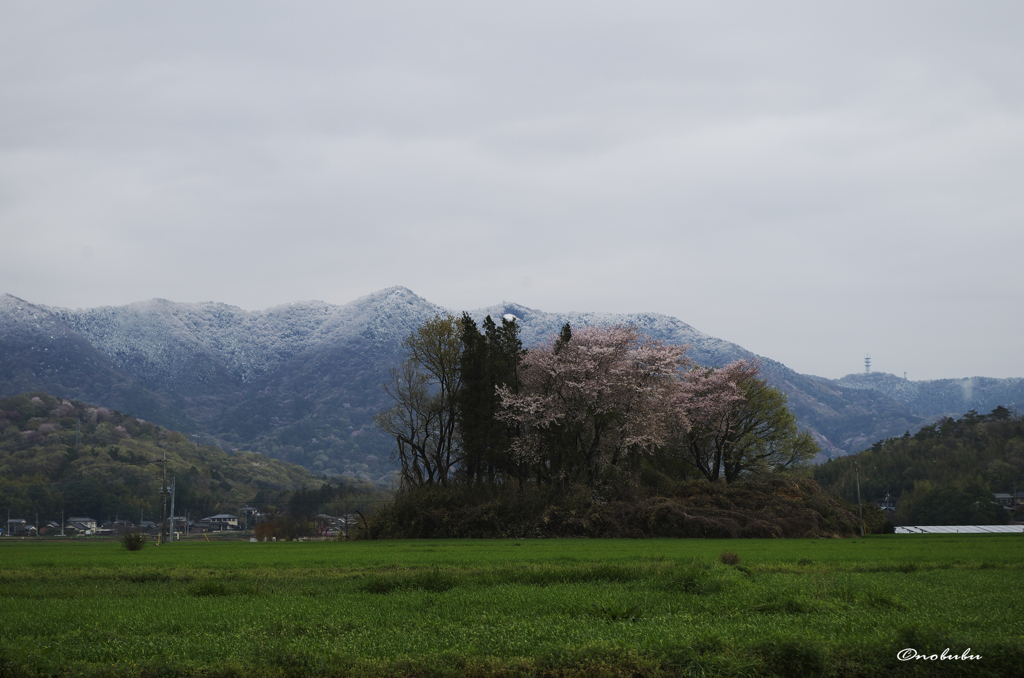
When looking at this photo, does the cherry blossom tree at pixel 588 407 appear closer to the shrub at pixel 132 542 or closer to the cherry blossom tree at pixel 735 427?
the cherry blossom tree at pixel 735 427

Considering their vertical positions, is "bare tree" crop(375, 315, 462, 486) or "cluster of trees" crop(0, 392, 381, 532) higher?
"bare tree" crop(375, 315, 462, 486)

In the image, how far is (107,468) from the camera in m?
119

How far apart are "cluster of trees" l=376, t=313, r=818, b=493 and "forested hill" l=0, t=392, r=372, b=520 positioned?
55.1 m

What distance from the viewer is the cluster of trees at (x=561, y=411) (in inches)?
1854

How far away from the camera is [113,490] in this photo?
109875mm

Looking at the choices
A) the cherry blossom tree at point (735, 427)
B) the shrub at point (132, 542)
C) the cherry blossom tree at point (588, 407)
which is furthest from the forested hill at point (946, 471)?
the shrub at point (132, 542)

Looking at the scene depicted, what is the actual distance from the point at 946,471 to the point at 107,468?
421 ft

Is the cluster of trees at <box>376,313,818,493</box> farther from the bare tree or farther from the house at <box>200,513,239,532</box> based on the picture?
the house at <box>200,513,239,532</box>

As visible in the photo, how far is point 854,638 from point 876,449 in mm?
129160

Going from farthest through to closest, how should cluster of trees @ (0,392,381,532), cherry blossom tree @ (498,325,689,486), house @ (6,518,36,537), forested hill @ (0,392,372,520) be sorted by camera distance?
1. forested hill @ (0,392,372,520)
2. cluster of trees @ (0,392,381,532)
3. house @ (6,518,36,537)
4. cherry blossom tree @ (498,325,689,486)

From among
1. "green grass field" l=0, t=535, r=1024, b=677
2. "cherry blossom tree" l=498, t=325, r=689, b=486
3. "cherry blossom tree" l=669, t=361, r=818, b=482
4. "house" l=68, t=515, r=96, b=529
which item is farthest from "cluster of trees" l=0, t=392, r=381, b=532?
"green grass field" l=0, t=535, r=1024, b=677

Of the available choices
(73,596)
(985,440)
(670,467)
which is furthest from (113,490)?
(985,440)

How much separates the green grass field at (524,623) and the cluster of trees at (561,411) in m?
28.1

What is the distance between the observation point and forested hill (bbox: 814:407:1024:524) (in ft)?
305
